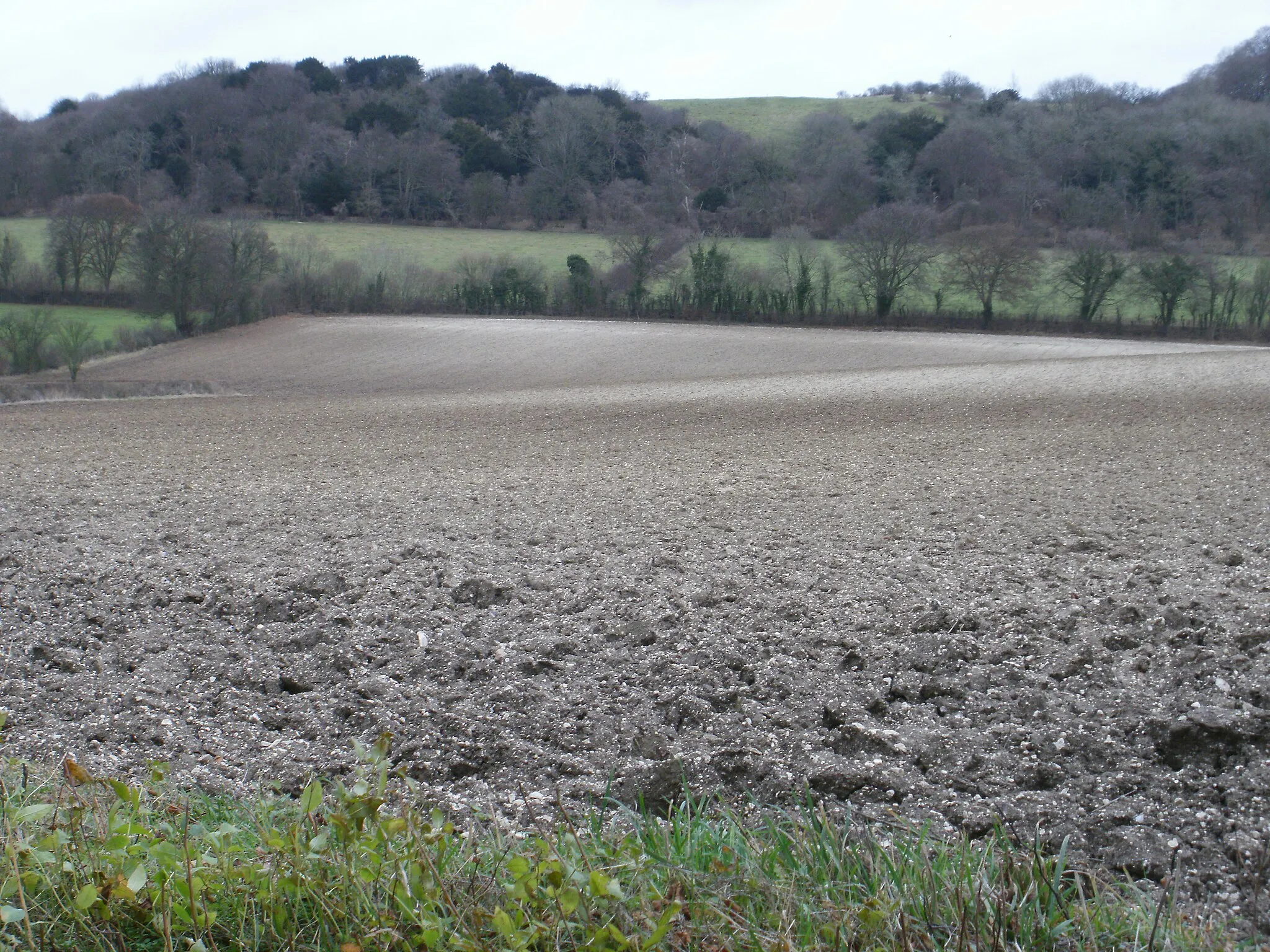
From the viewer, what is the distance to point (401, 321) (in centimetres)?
4672

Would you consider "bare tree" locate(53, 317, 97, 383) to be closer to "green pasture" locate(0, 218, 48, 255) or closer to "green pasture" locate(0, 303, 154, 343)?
"green pasture" locate(0, 303, 154, 343)

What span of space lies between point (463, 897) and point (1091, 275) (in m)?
48.6

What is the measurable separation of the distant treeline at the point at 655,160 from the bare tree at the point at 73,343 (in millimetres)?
18050

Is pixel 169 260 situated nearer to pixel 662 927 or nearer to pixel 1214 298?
pixel 662 927

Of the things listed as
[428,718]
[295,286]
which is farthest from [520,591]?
[295,286]

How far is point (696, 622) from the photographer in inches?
252

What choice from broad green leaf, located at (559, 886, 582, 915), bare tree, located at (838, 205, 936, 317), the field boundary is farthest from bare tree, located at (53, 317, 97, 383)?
bare tree, located at (838, 205, 936, 317)

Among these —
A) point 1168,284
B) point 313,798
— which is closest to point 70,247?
point 313,798

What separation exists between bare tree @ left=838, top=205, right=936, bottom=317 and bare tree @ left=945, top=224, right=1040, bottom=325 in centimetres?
151

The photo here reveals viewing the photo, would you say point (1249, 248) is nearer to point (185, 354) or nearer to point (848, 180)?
point (848, 180)

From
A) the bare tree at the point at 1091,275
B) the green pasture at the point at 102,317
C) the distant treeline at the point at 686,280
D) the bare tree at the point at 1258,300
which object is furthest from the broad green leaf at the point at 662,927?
the bare tree at the point at 1258,300

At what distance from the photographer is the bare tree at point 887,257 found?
4581cm

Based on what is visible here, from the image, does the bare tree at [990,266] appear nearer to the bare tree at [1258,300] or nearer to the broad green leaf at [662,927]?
the bare tree at [1258,300]

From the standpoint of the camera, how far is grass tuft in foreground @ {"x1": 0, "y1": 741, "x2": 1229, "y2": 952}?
2322mm
